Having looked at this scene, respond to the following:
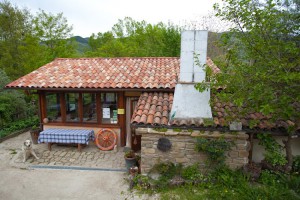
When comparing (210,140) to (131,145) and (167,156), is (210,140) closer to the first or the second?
(167,156)

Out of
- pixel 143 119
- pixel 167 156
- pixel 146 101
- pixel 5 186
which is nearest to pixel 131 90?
pixel 146 101

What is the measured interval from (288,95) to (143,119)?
345 cm

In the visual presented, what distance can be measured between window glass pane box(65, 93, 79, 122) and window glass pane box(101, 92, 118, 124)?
49.4 inches

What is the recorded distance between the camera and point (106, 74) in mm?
8516

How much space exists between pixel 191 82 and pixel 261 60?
178 cm

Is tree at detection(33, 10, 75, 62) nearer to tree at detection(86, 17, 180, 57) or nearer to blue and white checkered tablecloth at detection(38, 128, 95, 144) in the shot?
tree at detection(86, 17, 180, 57)

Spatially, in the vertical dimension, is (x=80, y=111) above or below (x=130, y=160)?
above

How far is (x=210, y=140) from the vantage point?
5375 millimetres

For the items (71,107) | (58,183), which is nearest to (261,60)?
(58,183)

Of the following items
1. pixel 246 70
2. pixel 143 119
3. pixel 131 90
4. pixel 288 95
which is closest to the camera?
pixel 288 95

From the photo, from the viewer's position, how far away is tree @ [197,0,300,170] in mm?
3990

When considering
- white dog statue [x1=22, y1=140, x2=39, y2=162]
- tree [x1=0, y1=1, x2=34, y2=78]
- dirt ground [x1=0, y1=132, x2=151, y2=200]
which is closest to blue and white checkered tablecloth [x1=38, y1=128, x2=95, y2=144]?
white dog statue [x1=22, y1=140, x2=39, y2=162]

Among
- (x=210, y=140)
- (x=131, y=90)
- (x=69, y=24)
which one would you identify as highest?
(x=69, y=24)

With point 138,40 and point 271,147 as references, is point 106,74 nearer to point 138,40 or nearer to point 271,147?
point 271,147
